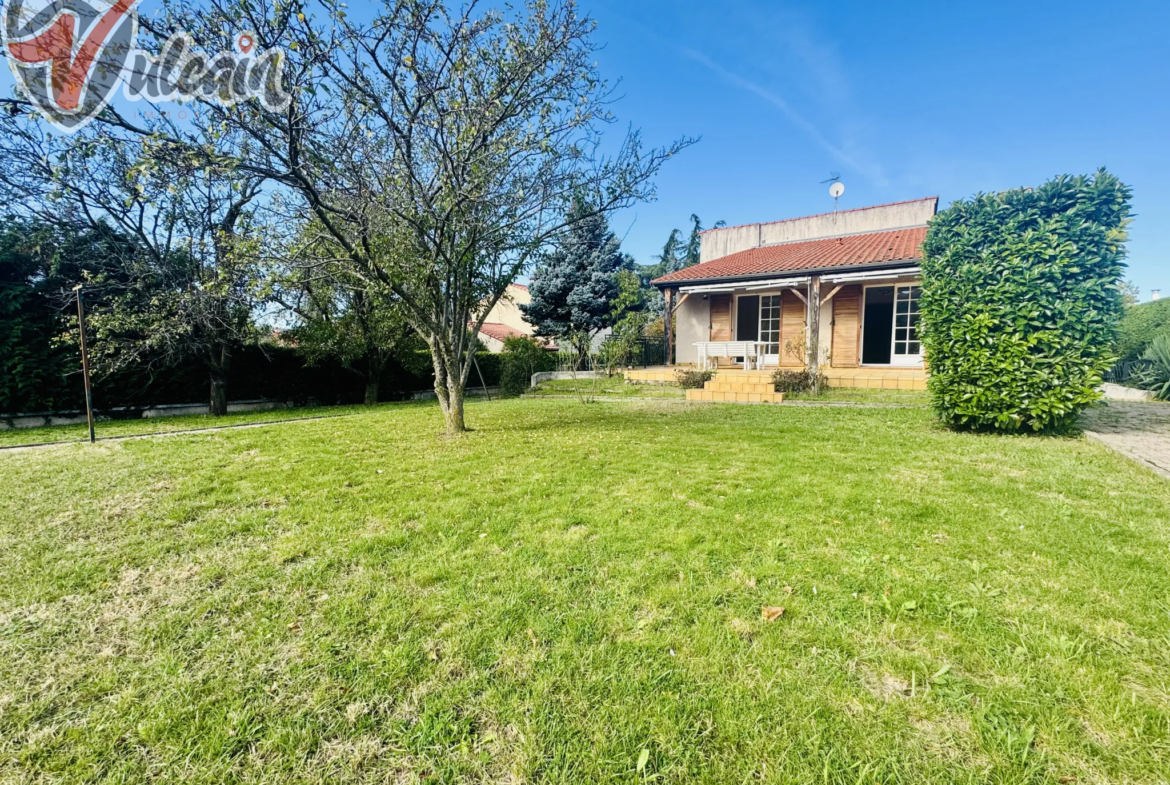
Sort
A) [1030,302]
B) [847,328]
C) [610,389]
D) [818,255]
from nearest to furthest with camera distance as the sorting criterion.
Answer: [1030,302]
[610,389]
[847,328]
[818,255]

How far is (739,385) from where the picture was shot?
1048 cm

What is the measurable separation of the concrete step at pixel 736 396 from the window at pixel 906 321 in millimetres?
5693

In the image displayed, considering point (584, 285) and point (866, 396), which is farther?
point (584, 285)

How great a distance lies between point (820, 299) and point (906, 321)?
2308mm

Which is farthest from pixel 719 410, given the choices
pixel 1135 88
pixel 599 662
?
pixel 1135 88

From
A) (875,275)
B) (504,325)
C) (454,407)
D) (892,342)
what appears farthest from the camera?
(504,325)

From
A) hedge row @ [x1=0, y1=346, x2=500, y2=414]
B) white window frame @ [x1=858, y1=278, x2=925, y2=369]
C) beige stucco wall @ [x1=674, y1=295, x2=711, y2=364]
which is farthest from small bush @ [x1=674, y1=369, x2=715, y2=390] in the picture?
hedge row @ [x1=0, y1=346, x2=500, y2=414]

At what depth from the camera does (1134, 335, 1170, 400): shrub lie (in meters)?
9.89

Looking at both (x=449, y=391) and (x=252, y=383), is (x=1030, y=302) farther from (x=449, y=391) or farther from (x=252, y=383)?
(x=252, y=383)

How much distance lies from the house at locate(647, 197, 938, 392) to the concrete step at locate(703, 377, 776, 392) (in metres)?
0.65

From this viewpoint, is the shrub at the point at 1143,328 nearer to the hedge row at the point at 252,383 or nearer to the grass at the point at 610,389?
the grass at the point at 610,389

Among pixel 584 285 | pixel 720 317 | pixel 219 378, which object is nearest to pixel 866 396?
pixel 720 317

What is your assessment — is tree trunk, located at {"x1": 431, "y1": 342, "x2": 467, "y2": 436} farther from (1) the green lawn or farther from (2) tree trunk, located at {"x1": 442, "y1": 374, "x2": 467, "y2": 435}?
(1) the green lawn

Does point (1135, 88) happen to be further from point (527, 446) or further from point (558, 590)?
point (558, 590)
